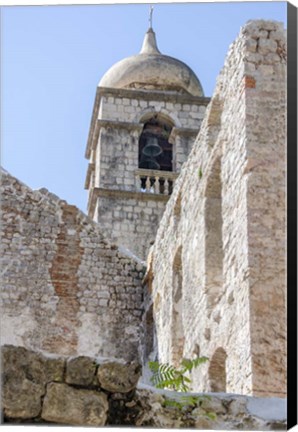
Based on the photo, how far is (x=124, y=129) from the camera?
22.1 meters

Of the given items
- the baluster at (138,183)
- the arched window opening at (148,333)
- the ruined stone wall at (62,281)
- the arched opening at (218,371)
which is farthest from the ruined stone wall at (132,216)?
the arched opening at (218,371)

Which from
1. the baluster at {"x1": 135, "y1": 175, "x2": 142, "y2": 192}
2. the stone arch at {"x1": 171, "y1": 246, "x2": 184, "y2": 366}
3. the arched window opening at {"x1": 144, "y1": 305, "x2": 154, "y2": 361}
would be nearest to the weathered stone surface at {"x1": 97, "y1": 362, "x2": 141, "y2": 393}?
the stone arch at {"x1": 171, "y1": 246, "x2": 184, "y2": 366}

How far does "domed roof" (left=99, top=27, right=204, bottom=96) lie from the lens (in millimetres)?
23219

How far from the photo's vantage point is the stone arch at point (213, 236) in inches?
442

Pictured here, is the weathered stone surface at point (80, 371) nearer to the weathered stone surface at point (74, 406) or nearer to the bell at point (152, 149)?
the weathered stone surface at point (74, 406)

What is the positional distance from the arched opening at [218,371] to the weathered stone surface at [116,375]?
4678 millimetres

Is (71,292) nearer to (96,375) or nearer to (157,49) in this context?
(96,375)

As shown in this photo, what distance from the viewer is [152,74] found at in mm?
23188

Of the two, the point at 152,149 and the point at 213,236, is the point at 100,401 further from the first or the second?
the point at 152,149

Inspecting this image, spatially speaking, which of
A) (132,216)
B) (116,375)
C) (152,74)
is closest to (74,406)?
(116,375)

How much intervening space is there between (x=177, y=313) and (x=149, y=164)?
9522mm

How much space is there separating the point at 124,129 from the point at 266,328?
13.0 metres

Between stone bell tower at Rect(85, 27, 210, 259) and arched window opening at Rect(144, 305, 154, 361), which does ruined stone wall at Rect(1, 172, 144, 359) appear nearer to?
arched window opening at Rect(144, 305, 154, 361)

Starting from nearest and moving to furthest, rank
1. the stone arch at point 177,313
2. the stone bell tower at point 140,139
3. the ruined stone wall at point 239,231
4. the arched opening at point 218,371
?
the ruined stone wall at point 239,231, the arched opening at point 218,371, the stone arch at point 177,313, the stone bell tower at point 140,139
